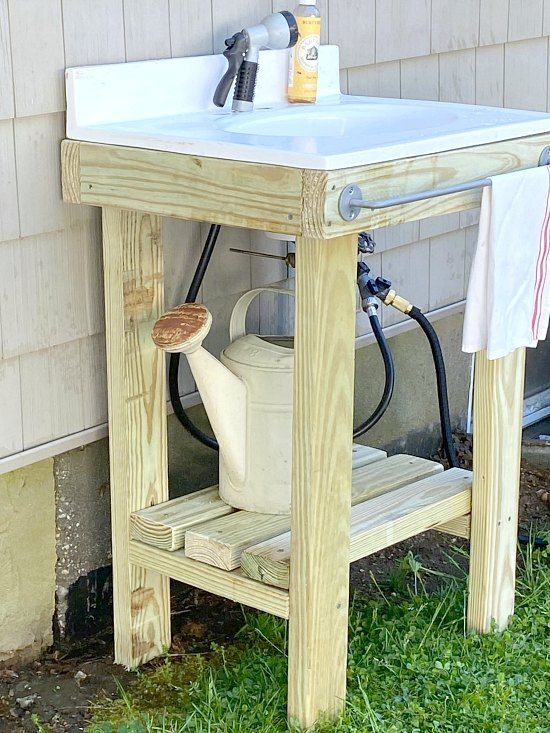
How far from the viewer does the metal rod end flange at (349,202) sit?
5.28 ft

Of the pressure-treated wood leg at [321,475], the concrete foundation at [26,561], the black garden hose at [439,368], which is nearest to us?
the pressure-treated wood leg at [321,475]

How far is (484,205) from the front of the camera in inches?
72.8

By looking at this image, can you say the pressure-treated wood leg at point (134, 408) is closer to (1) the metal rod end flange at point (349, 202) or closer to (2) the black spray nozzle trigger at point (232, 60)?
(2) the black spray nozzle trigger at point (232, 60)

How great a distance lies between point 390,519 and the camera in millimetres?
2041

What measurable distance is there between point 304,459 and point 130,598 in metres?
0.57

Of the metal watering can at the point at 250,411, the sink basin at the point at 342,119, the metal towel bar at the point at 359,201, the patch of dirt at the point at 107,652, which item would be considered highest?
the sink basin at the point at 342,119

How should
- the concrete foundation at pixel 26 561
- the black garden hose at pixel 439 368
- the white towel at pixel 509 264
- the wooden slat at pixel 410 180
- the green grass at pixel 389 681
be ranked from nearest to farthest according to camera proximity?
the wooden slat at pixel 410 180 < the white towel at pixel 509 264 < the green grass at pixel 389 681 < the concrete foundation at pixel 26 561 < the black garden hose at pixel 439 368

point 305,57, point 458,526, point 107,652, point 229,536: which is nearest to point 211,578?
point 229,536

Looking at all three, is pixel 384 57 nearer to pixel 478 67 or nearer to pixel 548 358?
pixel 478 67

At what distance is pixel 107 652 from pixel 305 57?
121 cm

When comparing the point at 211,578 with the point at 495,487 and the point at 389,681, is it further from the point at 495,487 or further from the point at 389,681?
the point at 495,487

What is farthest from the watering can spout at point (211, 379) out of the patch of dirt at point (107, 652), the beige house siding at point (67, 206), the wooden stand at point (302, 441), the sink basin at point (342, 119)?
the patch of dirt at point (107, 652)

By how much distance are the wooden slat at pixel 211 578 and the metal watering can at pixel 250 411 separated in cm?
17

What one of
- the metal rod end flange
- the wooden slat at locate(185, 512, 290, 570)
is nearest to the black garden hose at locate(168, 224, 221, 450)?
the wooden slat at locate(185, 512, 290, 570)
